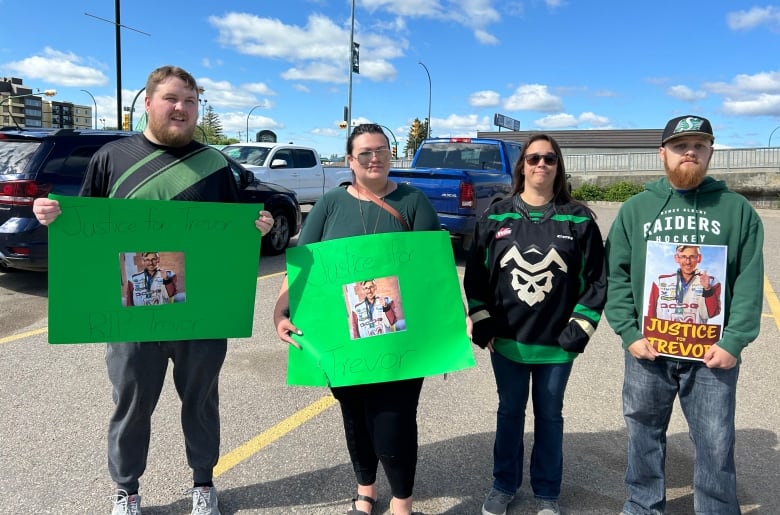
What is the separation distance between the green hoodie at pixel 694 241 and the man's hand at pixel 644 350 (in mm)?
27

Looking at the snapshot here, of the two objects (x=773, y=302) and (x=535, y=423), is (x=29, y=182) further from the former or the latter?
(x=773, y=302)

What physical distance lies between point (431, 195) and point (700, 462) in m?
6.69

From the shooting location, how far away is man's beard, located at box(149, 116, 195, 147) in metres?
2.36

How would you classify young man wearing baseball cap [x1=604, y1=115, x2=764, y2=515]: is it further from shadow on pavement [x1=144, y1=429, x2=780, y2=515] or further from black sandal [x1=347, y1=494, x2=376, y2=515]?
black sandal [x1=347, y1=494, x2=376, y2=515]

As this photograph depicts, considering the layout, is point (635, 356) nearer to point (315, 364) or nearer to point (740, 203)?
point (740, 203)

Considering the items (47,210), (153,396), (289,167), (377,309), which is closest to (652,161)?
(289,167)

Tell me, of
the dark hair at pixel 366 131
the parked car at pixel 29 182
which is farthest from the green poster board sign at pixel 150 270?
the parked car at pixel 29 182

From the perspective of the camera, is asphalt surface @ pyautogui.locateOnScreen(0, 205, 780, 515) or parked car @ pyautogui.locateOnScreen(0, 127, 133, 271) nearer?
asphalt surface @ pyautogui.locateOnScreen(0, 205, 780, 515)

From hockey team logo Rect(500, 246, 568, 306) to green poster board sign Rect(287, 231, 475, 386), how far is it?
28 cm

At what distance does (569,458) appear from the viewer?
10.8 ft

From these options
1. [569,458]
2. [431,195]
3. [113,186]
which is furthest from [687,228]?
[431,195]

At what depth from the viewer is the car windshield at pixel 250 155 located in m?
13.2

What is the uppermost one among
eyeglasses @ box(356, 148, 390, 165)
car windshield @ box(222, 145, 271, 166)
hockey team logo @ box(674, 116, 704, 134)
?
car windshield @ box(222, 145, 271, 166)

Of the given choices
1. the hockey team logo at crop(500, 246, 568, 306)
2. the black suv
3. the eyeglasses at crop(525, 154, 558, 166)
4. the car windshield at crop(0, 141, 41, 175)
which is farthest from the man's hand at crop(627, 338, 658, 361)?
the car windshield at crop(0, 141, 41, 175)
